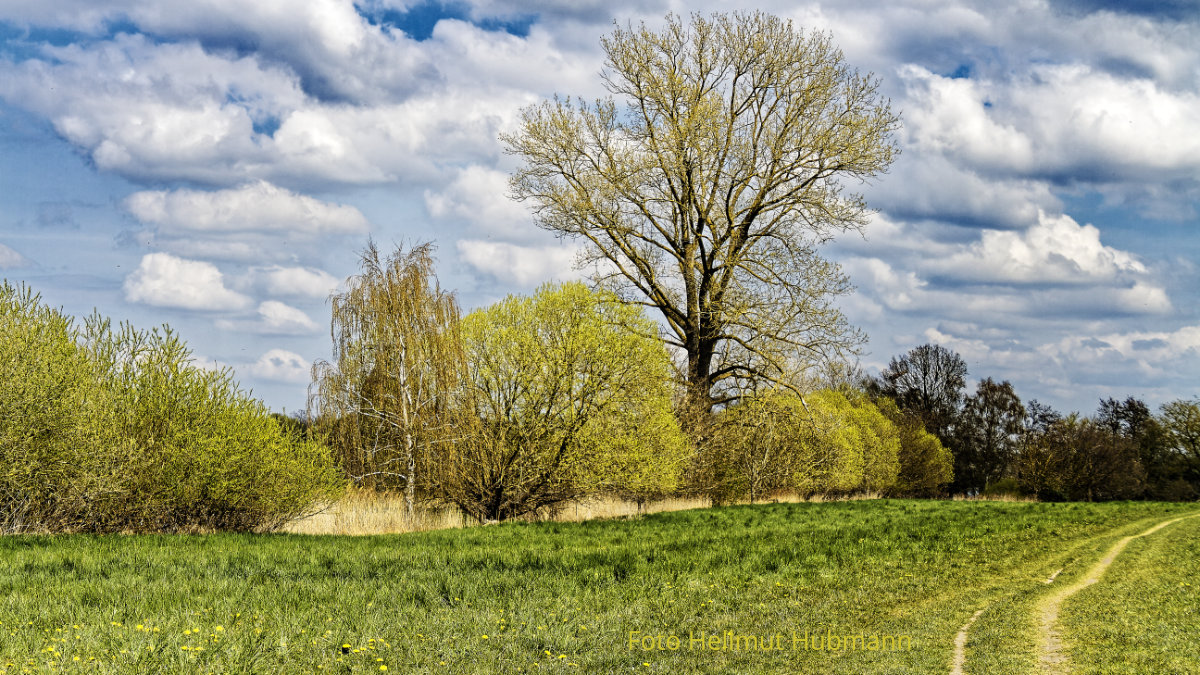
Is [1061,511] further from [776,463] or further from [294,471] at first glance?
[294,471]

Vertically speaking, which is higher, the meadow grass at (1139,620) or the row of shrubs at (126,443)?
the row of shrubs at (126,443)

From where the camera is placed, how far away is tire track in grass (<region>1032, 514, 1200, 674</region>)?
7.81 meters

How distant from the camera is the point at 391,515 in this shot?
820 inches

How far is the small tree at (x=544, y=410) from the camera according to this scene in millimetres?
21438

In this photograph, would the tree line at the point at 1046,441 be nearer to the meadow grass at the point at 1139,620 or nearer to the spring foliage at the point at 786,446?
the spring foliage at the point at 786,446

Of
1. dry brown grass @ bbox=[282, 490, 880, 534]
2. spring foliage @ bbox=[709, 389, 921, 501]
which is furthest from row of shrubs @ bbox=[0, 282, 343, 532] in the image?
spring foliage @ bbox=[709, 389, 921, 501]

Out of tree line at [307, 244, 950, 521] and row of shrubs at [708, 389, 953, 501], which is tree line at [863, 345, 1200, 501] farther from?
tree line at [307, 244, 950, 521]

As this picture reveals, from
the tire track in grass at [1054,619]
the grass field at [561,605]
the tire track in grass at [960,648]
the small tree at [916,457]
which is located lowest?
the tire track in grass at [960,648]

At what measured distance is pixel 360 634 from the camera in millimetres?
7484

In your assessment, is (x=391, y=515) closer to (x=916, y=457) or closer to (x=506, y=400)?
(x=506, y=400)

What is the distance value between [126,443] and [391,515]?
22.2 ft

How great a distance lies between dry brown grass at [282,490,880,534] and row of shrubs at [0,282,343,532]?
4.37 feet

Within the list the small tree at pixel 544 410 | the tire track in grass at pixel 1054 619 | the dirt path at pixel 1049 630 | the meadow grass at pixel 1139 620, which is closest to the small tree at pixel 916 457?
the small tree at pixel 544 410

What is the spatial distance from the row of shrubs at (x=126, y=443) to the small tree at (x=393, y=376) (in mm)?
4565
